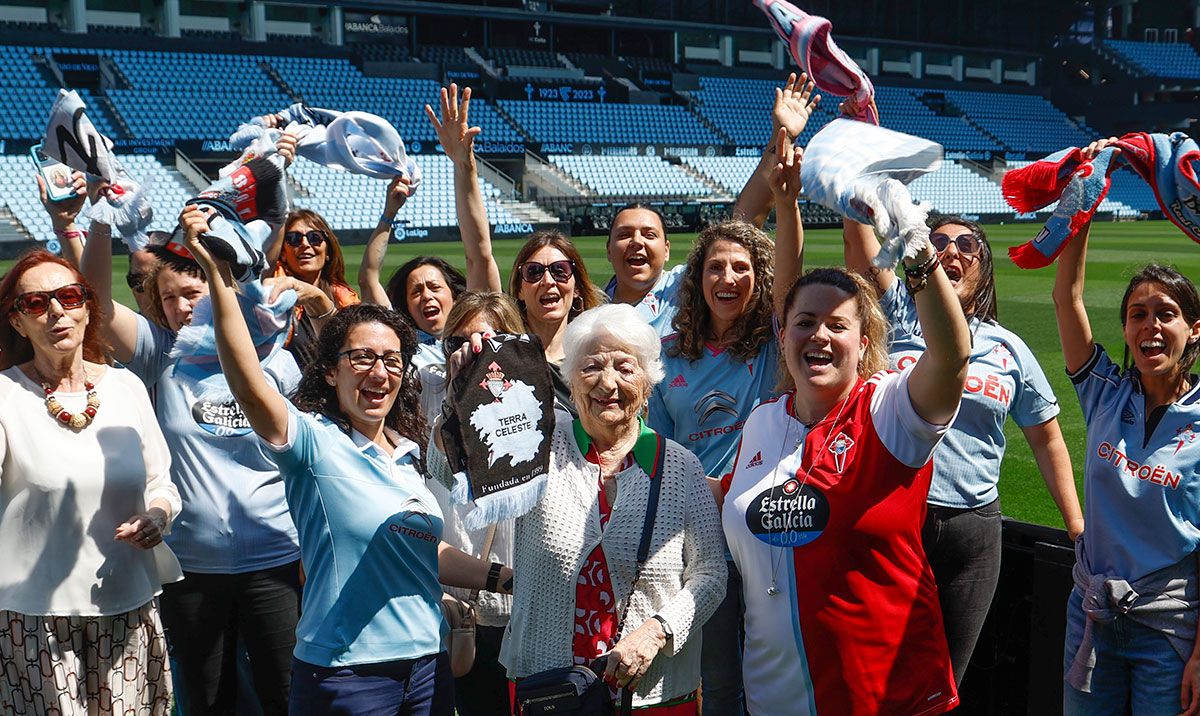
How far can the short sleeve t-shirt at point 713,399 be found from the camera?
140 inches

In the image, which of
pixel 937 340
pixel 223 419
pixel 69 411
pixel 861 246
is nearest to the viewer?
pixel 937 340

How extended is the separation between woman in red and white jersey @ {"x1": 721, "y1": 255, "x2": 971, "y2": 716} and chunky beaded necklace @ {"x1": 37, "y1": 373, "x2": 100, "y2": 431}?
1.94m

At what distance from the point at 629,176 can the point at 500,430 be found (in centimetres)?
3756

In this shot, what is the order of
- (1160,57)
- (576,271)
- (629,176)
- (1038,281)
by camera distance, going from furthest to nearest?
(1160,57), (629,176), (1038,281), (576,271)

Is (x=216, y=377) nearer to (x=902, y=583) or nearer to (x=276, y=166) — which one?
(x=276, y=166)

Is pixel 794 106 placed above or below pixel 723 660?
above

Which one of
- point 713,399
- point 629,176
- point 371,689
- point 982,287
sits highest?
point 629,176

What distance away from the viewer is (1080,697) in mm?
3080

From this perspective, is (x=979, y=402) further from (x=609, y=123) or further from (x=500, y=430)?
(x=609, y=123)

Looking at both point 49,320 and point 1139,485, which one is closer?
point 1139,485

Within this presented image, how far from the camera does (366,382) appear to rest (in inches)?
117

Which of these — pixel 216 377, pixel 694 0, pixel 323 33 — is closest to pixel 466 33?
pixel 323 33

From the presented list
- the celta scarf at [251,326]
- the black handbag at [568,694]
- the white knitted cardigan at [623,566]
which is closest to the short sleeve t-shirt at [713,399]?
the white knitted cardigan at [623,566]

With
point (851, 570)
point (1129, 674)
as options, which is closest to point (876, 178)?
point (851, 570)
